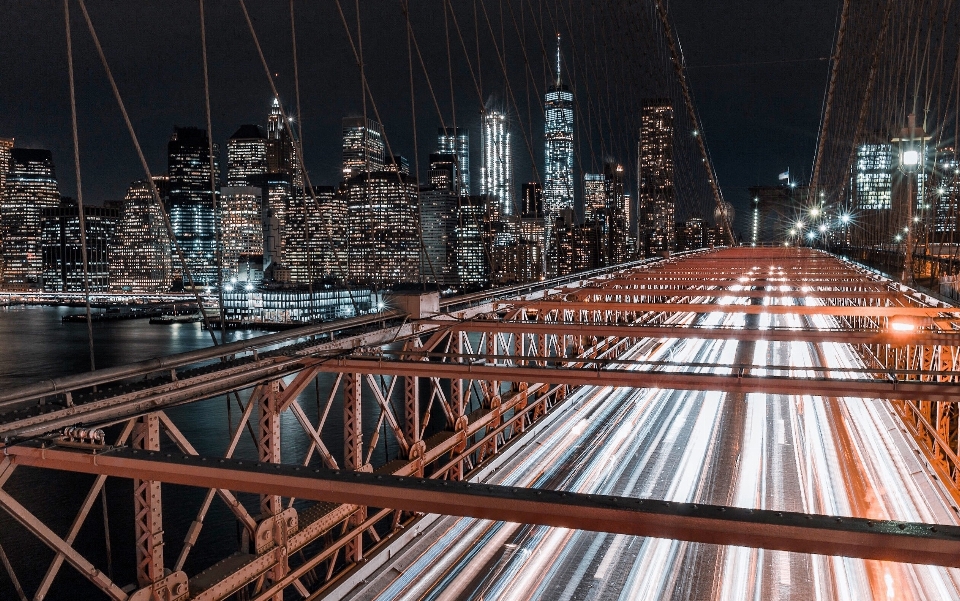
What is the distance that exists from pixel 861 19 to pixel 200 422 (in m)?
45.8

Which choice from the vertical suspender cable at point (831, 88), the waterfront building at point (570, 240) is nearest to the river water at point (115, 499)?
the waterfront building at point (570, 240)

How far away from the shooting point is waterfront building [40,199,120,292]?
177 ft

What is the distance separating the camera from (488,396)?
12.4 m

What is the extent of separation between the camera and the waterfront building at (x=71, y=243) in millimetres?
53831

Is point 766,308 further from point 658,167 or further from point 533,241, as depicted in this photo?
point 658,167

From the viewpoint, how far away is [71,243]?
70938 millimetres

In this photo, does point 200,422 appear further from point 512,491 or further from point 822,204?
point 822,204

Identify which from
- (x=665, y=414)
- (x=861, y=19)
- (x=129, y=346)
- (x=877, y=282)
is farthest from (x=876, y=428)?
(x=129, y=346)

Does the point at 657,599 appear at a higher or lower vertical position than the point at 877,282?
lower

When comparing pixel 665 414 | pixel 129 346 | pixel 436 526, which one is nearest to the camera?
pixel 436 526

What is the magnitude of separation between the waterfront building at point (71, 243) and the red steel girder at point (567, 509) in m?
30.5

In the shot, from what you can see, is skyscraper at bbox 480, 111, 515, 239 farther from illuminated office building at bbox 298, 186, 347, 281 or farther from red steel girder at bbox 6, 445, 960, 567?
red steel girder at bbox 6, 445, 960, 567

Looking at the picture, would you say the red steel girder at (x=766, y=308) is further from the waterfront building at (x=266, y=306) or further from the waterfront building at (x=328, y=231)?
the waterfront building at (x=266, y=306)

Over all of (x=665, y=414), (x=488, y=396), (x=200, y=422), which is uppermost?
(x=488, y=396)
